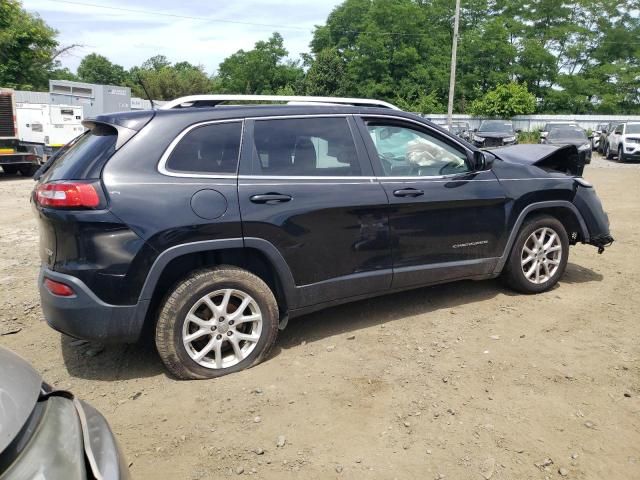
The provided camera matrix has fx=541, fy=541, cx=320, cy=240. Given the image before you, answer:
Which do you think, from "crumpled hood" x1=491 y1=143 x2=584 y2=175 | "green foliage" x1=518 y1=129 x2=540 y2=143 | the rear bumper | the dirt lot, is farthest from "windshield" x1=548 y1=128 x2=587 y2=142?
the rear bumper

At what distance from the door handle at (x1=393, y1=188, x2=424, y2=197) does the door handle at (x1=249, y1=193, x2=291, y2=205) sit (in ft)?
2.96

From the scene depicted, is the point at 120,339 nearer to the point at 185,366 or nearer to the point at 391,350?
the point at 185,366

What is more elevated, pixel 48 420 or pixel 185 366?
pixel 48 420

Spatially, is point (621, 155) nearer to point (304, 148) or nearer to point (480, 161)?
point (480, 161)

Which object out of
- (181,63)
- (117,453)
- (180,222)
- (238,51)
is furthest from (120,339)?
(181,63)

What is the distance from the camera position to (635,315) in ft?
14.8

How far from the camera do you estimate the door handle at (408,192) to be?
4117mm

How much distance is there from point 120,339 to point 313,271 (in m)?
1.36

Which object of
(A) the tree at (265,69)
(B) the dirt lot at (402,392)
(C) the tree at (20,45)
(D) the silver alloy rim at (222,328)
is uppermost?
(A) the tree at (265,69)

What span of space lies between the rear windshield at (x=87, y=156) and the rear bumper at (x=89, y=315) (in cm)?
63

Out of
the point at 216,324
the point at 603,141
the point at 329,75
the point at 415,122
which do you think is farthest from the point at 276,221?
the point at 329,75

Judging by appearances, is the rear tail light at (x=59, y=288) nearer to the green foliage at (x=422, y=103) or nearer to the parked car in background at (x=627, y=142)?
the parked car in background at (x=627, y=142)

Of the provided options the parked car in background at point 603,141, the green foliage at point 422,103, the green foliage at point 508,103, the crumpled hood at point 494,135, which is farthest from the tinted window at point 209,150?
the green foliage at point 422,103

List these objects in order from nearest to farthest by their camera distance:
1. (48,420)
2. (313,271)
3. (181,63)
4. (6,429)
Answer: (6,429), (48,420), (313,271), (181,63)
